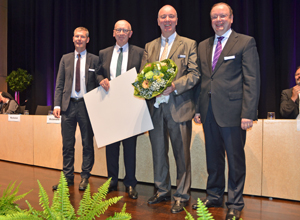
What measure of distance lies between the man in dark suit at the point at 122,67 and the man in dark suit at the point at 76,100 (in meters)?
0.32

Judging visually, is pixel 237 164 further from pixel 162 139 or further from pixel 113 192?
pixel 113 192

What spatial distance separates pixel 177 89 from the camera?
225 cm

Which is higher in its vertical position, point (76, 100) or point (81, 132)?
point (76, 100)

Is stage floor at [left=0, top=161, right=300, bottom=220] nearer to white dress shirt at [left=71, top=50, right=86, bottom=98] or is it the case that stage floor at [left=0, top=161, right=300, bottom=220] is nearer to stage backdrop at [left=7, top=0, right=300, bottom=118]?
white dress shirt at [left=71, top=50, right=86, bottom=98]

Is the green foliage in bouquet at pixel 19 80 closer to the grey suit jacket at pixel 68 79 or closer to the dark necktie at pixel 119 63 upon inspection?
the grey suit jacket at pixel 68 79

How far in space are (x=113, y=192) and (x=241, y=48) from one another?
192cm

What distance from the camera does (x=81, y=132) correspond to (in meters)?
3.17

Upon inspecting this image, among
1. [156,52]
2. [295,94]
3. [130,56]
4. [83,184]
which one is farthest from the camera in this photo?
[295,94]

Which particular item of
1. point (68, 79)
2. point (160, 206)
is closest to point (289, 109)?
point (160, 206)

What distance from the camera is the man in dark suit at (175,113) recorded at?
92.1 inches

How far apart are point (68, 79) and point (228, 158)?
1.99 m

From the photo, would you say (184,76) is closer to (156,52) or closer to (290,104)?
(156,52)

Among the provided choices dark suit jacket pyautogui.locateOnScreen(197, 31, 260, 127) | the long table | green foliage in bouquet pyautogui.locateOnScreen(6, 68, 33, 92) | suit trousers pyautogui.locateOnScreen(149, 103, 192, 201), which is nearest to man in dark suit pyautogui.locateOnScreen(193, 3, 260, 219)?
dark suit jacket pyautogui.locateOnScreen(197, 31, 260, 127)

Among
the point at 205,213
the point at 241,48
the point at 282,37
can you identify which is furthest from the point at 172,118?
the point at 282,37
